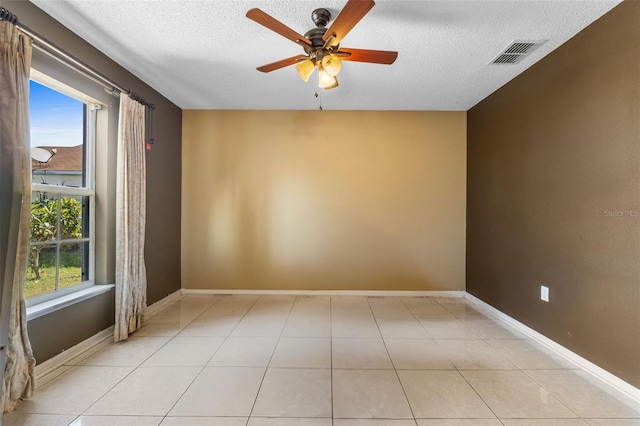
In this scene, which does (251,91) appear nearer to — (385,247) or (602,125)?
(385,247)

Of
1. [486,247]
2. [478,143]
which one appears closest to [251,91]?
[478,143]

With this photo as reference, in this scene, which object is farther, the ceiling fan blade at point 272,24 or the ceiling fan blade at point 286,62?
the ceiling fan blade at point 286,62

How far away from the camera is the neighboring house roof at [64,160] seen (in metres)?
2.05

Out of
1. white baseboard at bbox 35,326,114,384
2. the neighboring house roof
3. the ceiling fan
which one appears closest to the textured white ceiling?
the ceiling fan

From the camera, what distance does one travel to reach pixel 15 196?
159cm

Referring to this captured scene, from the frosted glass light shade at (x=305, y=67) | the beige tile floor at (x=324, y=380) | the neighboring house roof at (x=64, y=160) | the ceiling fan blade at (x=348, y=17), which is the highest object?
the ceiling fan blade at (x=348, y=17)

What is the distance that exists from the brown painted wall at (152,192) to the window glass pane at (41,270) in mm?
232

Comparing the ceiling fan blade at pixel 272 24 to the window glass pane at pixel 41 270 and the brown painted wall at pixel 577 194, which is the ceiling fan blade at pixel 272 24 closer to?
the brown painted wall at pixel 577 194

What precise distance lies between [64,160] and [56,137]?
18 cm

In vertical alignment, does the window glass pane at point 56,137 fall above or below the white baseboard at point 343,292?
above

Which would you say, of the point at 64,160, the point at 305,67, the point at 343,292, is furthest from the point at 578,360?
the point at 64,160

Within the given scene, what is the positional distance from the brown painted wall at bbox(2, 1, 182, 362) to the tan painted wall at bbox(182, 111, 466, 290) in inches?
8.6

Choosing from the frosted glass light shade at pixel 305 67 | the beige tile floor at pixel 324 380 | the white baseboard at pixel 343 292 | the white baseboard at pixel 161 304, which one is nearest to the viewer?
the beige tile floor at pixel 324 380

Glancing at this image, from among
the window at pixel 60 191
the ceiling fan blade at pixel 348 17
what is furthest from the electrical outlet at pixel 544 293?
the window at pixel 60 191
